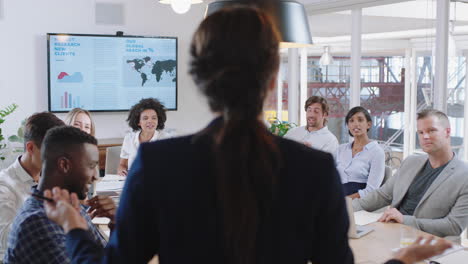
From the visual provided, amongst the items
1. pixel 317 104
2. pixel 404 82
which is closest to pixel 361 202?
pixel 317 104

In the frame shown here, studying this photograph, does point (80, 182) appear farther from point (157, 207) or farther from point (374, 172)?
point (374, 172)

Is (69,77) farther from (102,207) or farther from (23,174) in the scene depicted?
(102,207)

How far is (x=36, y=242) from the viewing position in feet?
4.11

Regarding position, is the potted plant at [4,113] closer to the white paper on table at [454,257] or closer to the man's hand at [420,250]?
the white paper on table at [454,257]

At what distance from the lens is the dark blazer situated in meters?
0.89

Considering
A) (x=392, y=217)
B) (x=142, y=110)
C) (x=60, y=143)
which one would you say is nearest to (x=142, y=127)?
(x=142, y=110)

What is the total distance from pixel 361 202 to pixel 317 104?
1.63 meters

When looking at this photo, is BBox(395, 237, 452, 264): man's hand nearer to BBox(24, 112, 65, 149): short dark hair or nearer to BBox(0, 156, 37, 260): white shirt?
BBox(24, 112, 65, 149): short dark hair

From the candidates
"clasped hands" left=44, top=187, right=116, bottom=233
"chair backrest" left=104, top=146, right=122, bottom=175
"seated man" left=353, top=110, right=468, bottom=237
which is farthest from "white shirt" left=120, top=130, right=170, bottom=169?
"clasped hands" left=44, top=187, right=116, bottom=233

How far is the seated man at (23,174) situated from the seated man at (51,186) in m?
0.73

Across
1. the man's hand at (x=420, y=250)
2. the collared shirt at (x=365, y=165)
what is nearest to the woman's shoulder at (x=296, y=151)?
the man's hand at (x=420, y=250)

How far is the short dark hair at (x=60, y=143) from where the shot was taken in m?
1.34

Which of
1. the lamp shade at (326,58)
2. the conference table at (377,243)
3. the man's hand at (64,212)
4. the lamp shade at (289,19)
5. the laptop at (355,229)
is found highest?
the lamp shade at (326,58)

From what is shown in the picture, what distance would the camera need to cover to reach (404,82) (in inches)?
189
